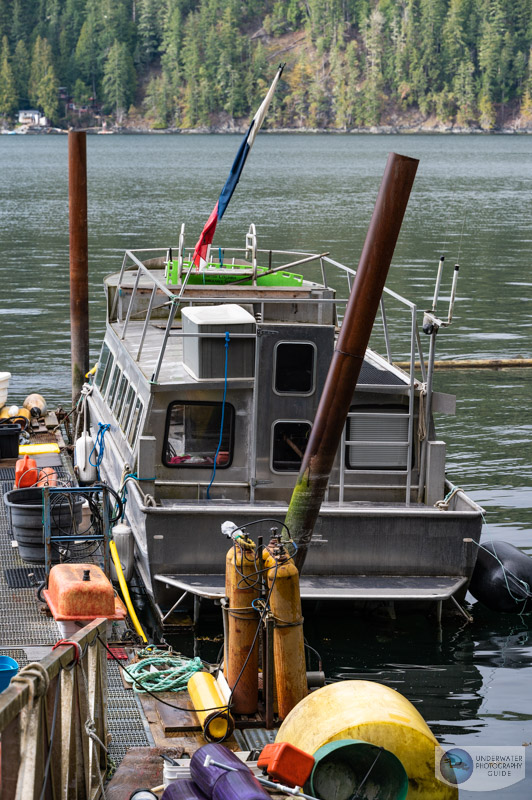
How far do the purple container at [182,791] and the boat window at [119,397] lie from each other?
895 cm

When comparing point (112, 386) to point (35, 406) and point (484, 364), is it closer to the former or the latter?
point (35, 406)

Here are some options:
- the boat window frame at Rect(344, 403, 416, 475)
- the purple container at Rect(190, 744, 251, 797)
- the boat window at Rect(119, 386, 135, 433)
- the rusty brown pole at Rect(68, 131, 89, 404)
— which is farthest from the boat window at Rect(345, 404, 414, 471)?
the rusty brown pole at Rect(68, 131, 89, 404)

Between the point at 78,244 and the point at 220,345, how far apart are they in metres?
9.44

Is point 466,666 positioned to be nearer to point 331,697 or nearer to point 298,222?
point 331,697

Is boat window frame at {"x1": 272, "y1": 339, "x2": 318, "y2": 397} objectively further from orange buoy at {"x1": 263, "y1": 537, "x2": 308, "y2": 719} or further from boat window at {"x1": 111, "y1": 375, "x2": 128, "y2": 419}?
orange buoy at {"x1": 263, "y1": 537, "x2": 308, "y2": 719}

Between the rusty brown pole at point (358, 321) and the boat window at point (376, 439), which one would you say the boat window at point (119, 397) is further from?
the rusty brown pole at point (358, 321)

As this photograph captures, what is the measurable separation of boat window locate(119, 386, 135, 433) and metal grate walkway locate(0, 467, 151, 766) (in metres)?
2.08

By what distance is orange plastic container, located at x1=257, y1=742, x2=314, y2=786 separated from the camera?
8305 mm

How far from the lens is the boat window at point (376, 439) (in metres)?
13.9

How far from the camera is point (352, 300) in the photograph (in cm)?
1049

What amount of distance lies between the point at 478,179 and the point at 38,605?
342 feet

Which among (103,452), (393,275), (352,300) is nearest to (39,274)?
(393,275)

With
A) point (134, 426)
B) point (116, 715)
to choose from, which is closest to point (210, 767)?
point (116, 715)

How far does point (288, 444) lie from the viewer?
13742 mm
